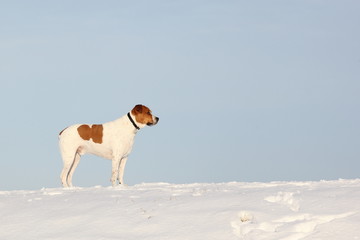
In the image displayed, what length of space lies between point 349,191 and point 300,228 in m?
2.45

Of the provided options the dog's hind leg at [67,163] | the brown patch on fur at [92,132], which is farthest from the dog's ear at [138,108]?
the dog's hind leg at [67,163]

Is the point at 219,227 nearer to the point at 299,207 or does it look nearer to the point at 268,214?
the point at 268,214

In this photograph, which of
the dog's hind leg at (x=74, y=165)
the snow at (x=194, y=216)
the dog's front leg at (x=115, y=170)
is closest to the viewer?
the snow at (x=194, y=216)

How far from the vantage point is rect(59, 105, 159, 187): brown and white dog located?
1642cm

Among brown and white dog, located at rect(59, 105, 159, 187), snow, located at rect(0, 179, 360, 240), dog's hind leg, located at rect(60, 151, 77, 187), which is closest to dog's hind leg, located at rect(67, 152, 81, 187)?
brown and white dog, located at rect(59, 105, 159, 187)

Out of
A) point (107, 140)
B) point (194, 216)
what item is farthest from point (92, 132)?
point (194, 216)

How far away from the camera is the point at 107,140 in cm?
1662

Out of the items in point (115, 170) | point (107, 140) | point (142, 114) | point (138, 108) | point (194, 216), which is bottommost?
point (194, 216)

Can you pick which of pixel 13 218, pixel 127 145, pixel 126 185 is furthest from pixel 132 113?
pixel 13 218

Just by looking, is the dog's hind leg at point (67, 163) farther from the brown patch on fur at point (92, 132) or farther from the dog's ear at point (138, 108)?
the dog's ear at point (138, 108)

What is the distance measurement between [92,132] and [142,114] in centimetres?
147

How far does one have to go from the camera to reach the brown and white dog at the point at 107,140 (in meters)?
16.4

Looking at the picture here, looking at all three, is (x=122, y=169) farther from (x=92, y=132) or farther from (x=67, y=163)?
(x=67, y=163)

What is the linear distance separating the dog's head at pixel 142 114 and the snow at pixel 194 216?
14.8ft
